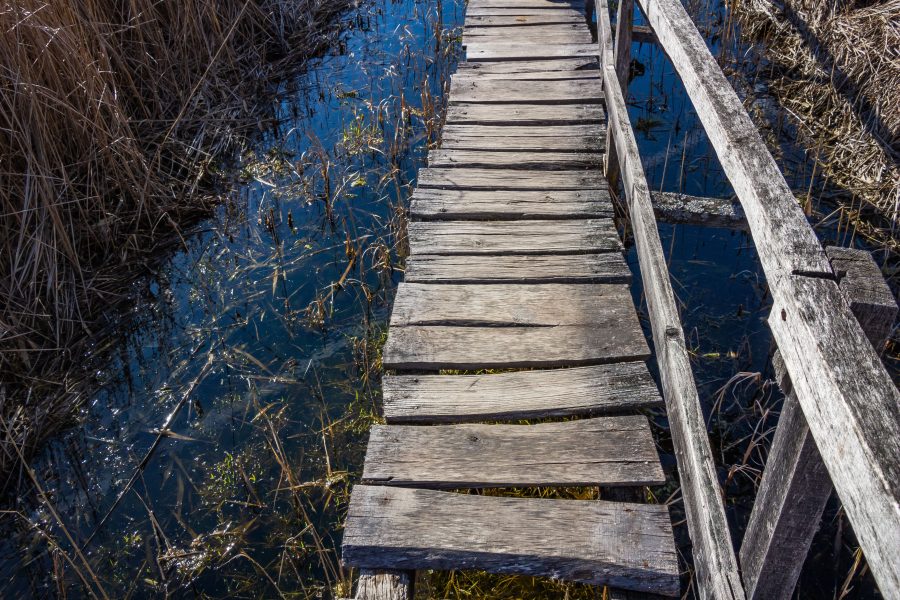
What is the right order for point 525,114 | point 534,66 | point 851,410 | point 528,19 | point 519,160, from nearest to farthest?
point 851,410 → point 519,160 → point 525,114 → point 534,66 → point 528,19

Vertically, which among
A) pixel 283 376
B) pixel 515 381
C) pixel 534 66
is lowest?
pixel 283 376

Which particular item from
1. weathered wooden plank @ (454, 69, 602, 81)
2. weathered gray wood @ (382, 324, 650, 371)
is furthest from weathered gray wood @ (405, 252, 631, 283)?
weathered wooden plank @ (454, 69, 602, 81)

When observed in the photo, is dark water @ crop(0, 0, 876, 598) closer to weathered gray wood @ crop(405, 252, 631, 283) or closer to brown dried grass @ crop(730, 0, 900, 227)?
brown dried grass @ crop(730, 0, 900, 227)

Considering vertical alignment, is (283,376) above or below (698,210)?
below

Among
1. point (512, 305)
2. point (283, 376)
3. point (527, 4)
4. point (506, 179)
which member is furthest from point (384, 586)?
point (527, 4)

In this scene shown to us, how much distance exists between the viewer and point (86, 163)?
4.29 meters

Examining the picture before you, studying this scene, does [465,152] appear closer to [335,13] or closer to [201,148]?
[201,148]

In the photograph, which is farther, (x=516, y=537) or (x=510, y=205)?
(x=510, y=205)

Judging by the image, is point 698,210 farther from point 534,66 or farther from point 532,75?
point 534,66

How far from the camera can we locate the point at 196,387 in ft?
12.0

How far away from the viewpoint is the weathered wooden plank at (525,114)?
4.67 metres

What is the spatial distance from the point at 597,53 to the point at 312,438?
12.0 feet

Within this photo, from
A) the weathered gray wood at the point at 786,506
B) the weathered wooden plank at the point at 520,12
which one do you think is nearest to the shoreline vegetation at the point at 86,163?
the weathered wooden plank at the point at 520,12

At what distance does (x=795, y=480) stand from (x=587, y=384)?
4.08 feet
